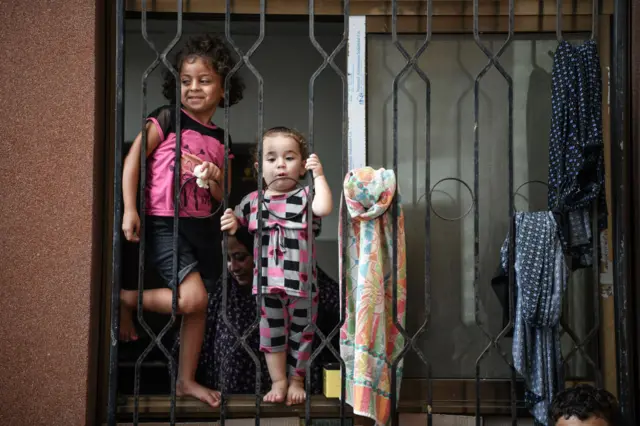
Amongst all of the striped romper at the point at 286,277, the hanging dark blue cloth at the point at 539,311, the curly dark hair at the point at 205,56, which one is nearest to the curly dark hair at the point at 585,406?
the hanging dark blue cloth at the point at 539,311

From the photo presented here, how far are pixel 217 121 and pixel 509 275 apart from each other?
1399 millimetres

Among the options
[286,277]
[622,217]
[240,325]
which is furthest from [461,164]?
[240,325]

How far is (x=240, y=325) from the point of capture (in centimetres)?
353

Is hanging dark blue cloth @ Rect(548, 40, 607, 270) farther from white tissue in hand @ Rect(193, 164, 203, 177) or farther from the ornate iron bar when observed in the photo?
white tissue in hand @ Rect(193, 164, 203, 177)

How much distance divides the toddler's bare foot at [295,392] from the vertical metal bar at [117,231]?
69 centimetres

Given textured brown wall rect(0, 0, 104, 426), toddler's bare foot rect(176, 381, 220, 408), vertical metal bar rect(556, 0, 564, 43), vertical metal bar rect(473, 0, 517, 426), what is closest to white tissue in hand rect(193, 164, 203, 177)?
textured brown wall rect(0, 0, 104, 426)

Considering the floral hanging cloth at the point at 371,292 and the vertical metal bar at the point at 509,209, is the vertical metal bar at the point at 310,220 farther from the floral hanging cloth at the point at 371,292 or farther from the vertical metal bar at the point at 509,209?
the vertical metal bar at the point at 509,209

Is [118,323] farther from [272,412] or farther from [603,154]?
[603,154]

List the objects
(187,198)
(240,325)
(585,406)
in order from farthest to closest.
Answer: (240,325) → (187,198) → (585,406)

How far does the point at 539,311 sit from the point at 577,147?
0.66 meters

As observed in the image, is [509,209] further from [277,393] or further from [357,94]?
[277,393]

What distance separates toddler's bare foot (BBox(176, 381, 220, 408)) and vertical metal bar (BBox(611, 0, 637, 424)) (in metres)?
1.64

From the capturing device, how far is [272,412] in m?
3.39

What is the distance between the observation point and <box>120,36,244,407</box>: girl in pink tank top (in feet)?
11.2
